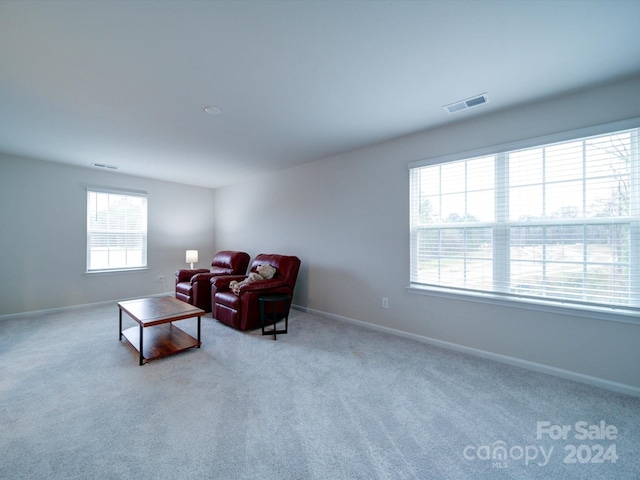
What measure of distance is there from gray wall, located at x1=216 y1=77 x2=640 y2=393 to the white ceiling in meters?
0.23

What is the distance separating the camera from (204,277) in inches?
175

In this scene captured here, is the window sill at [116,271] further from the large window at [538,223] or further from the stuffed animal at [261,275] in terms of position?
the large window at [538,223]

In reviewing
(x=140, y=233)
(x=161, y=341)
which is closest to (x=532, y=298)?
(x=161, y=341)

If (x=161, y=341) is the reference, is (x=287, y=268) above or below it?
above

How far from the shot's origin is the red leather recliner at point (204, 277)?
14.3ft

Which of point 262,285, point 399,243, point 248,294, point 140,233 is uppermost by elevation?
point 140,233

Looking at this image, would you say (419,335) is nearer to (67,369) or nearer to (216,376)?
(216,376)

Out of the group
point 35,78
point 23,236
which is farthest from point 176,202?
point 35,78

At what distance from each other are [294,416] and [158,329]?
2.53m

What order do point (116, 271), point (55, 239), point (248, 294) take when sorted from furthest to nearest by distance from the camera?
point (116, 271)
point (55, 239)
point (248, 294)

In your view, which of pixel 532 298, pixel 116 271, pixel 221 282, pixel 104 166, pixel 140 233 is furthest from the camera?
pixel 140 233

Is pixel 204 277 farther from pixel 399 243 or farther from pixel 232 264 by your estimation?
pixel 399 243

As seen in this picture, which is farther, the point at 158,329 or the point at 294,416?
the point at 158,329

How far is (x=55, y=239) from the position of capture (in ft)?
14.6
